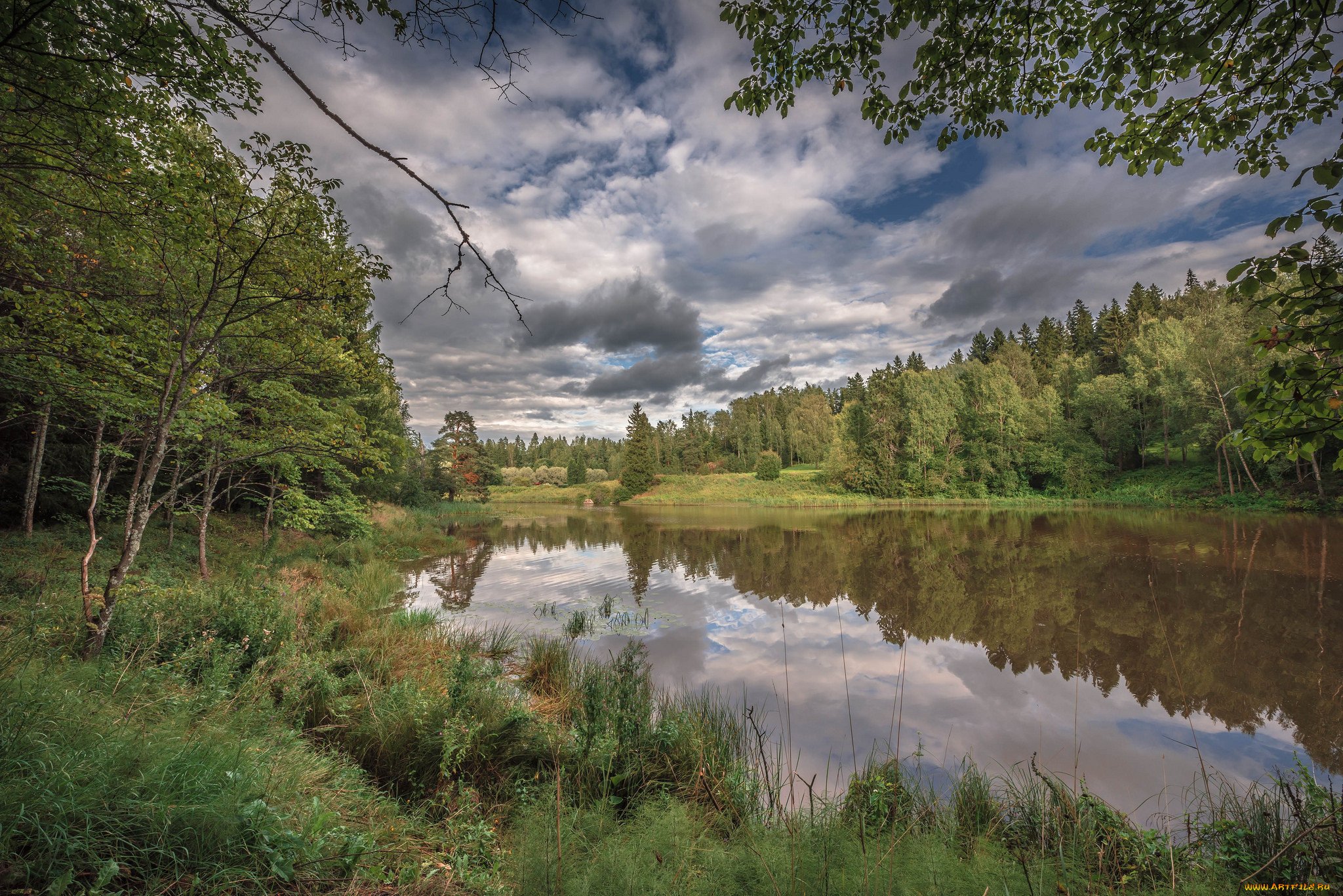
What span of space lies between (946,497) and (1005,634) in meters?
43.1

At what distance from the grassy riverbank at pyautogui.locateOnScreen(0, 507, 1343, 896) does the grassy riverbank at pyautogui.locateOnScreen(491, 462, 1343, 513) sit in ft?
125

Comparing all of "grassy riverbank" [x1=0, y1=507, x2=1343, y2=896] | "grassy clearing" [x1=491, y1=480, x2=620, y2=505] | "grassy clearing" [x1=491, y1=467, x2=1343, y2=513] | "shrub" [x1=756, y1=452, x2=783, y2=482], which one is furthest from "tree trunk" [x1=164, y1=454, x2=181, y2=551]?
"shrub" [x1=756, y1=452, x2=783, y2=482]

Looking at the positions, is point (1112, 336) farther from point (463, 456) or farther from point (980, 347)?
point (463, 456)

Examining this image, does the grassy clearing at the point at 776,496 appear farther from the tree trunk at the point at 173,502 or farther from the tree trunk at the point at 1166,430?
the tree trunk at the point at 173,502

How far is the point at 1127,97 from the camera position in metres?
3.53

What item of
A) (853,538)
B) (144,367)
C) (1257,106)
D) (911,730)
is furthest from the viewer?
(853,538)

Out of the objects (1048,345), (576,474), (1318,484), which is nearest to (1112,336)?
(1048,345)

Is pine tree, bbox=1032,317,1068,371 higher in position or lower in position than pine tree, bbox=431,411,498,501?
higher

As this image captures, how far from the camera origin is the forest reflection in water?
583 centimetres

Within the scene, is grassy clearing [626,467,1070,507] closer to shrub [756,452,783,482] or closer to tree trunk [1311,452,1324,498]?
shrub [756,452,783,482]

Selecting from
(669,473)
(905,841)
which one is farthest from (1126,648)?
(669,473)

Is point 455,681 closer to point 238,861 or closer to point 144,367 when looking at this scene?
point 238,861

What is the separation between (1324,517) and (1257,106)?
35.7 metres

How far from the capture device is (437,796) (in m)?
3.89
